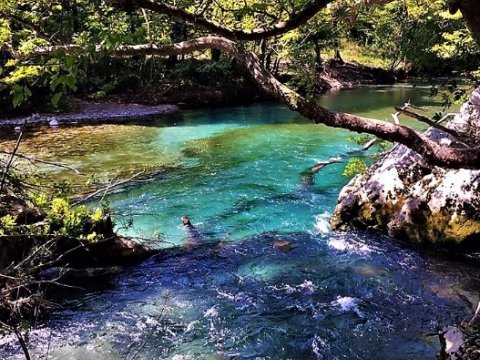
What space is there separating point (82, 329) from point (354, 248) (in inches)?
180

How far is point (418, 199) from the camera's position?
8.30 meters

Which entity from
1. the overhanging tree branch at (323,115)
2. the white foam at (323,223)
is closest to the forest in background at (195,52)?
the overhanging tree branch at (323,115)

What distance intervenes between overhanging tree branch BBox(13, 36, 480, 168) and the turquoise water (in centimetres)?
257

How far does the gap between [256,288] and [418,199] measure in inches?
134

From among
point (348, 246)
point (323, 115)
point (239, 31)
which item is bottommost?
point (348, 246)

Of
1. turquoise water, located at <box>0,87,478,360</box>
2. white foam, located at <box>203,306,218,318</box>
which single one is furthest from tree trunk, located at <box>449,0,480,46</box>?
white foam, located at <box>203,306,218,318</box>

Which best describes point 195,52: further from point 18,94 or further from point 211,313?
point 18,94

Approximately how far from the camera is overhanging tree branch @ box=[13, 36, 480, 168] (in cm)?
361

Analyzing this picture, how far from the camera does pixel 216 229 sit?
9.37 metres

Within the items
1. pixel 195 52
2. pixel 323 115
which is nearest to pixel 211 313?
pixel 323 115

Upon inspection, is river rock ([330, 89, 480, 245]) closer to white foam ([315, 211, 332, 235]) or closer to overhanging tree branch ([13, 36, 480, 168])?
white foam ([315, 211, 332, 235])

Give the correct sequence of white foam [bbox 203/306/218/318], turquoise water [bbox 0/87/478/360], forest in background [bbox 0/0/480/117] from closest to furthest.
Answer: forest in background [bbox 0/0/480/117]
turquoise water [bbox 0/87/478/360]
white foam [bbox 203/306/218/318]

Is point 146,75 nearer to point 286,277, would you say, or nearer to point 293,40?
point 293,40

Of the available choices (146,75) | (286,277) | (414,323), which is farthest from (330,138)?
(146,75)
